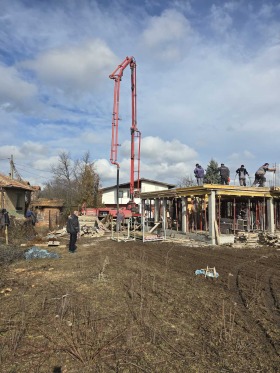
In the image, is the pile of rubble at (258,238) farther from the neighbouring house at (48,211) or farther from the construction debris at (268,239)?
the neighbouring house at (48,211)

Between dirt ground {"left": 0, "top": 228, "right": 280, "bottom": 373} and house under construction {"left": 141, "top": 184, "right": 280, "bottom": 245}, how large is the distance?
25.6ft

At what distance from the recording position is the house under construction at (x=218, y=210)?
58.6 ft

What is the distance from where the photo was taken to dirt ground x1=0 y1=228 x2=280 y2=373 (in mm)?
4180

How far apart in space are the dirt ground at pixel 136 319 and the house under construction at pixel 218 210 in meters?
7.80

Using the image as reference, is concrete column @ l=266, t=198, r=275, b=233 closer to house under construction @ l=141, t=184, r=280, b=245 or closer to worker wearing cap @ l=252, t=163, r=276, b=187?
house under construction @ l=141, t=184, r=280, b=245

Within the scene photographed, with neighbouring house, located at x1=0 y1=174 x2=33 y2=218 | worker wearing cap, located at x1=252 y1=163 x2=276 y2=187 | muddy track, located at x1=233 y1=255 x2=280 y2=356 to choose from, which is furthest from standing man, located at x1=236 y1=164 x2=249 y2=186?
neighbouring house, located at x1=0 y1=174 x2=33 y2=218

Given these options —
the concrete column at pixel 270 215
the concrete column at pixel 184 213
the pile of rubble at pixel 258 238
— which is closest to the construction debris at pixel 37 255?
the concrete column at pixel 184 213

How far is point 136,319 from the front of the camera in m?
5.62

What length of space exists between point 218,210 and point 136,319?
55.4 feet

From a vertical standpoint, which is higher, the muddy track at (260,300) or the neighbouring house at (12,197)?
the neighbouring house at (12,197)

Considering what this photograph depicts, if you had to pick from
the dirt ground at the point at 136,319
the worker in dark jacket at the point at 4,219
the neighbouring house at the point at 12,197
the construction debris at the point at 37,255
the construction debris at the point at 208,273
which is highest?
the neighbouring house at the point at 12,197

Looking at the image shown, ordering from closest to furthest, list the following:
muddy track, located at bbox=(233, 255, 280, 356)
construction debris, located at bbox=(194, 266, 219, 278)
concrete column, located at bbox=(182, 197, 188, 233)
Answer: muddy track, located at bbox=(233, 255, 280, 356) < construction debris, located at bbox=(194, 266, 219, 278) < concrete column, located at bbox=(182, 197, 188, 233)

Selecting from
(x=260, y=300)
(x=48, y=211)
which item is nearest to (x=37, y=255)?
(x=260, y=300)

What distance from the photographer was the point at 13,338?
4664 mm
